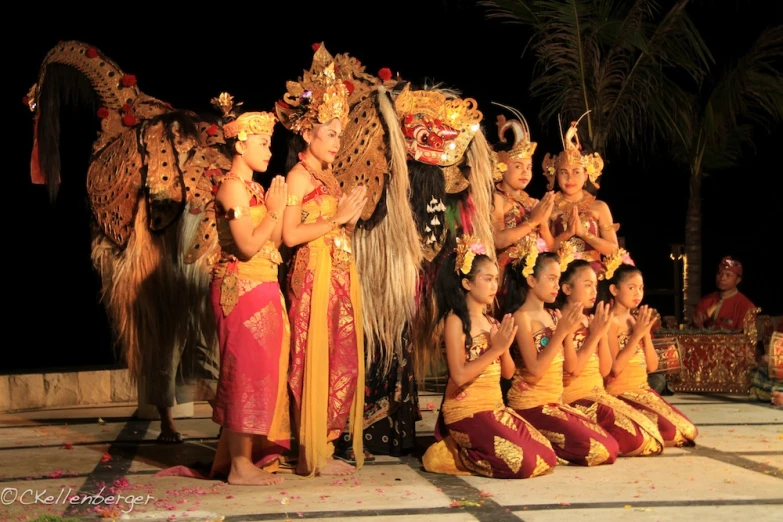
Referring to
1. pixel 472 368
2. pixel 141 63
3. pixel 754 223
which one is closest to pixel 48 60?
pixel 141 63

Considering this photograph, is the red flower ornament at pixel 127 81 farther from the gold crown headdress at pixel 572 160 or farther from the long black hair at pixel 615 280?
the long black hair at pixel 615 280

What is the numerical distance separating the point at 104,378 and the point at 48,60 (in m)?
2.34

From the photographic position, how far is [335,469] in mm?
4438

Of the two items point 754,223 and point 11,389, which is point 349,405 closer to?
point 11,389

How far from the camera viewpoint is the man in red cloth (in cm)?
775

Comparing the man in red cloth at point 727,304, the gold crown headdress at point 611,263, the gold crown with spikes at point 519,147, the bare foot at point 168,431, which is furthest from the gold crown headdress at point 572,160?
the man in red cloth at point 727,304

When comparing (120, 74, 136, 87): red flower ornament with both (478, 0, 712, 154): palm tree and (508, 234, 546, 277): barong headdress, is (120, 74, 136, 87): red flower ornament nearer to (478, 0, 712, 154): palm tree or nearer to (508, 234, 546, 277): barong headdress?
(508, 234, 546, 277): barong headdress

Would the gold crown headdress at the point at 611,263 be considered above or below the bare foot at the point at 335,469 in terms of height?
above

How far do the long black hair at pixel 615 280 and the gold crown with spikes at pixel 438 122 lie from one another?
35.4 inches

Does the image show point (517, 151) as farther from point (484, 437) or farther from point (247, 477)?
point (247, 477)

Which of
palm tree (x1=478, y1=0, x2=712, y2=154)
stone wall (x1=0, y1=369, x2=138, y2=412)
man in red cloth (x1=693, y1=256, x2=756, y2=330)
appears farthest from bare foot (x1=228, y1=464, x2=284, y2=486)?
palm tree (x1=478, y1=0, x2=712, y2=154)

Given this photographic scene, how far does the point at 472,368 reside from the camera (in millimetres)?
4410

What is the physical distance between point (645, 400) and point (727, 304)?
288 cm

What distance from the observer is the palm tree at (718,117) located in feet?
28.7
